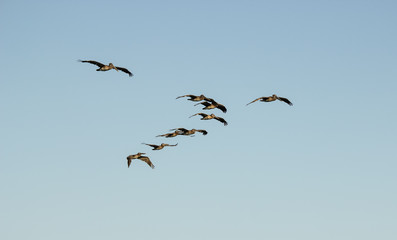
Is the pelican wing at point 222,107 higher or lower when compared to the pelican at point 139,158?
higher

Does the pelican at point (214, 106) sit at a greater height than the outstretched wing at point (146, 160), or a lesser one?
greater

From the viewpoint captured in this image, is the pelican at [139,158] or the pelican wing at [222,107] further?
the pelican at [139,158]

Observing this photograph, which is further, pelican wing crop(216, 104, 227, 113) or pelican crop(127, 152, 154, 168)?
pelican crop(127, 152, 154, 168)

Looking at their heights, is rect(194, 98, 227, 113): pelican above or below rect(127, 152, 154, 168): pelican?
above

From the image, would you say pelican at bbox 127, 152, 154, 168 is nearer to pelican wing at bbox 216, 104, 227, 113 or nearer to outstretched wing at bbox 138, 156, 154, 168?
outstretched wing at bbox 138, 156, 154, 168

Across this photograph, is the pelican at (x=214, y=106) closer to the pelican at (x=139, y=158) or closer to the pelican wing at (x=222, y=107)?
the pelican wing at (x=222, y=107)

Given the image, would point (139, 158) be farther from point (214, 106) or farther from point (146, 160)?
point (214, 106)

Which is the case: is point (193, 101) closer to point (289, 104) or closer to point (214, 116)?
point (214, 116)

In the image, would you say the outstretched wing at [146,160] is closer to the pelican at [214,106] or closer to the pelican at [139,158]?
the pelican at [139,158]

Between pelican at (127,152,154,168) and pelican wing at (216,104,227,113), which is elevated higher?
pelican wing at (216,104,227,113)

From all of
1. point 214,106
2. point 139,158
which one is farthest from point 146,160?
point 214,106

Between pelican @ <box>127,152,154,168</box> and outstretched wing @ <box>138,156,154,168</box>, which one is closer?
pelican @ <box>127,152,154,168</box>

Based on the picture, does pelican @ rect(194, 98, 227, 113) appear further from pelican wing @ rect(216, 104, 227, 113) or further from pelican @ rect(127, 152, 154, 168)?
pelican @ rect(127, 152, 154, 168)

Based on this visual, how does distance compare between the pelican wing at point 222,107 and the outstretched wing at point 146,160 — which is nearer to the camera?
the pelican wing at point 222,107
